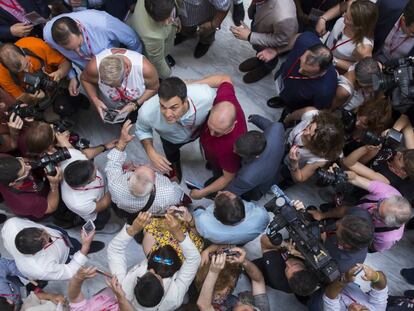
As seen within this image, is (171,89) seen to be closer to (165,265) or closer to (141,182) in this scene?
(141,182)

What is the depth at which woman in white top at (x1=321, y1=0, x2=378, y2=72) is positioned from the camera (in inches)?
116

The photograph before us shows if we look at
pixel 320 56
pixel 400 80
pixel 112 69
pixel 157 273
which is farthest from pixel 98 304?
pixel 400 80

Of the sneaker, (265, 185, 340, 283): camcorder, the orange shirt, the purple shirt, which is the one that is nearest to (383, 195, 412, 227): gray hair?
the purple shirt

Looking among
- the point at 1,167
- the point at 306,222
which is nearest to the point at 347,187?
the point at 306,222

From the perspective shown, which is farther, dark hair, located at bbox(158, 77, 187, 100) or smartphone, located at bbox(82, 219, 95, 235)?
smartphone, located at bbox(82, 219, 95, 235)

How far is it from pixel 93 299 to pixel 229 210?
3.67 ft

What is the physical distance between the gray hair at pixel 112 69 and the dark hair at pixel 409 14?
6.59 feet

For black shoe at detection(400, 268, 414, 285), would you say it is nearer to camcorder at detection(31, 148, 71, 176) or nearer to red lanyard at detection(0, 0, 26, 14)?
camcorder at detection(31, 148, 71, 176)

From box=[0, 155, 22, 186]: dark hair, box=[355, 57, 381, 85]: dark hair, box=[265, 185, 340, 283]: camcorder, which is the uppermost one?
box=[355, 57, 381, 85]: dark hair

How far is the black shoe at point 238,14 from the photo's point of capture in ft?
14.2

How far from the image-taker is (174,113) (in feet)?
8.80

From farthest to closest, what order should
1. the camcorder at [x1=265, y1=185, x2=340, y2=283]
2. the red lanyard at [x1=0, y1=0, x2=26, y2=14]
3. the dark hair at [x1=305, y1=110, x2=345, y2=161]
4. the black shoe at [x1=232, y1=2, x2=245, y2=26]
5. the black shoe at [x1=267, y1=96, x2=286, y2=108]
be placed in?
the black shoe at [x1=232, y1=2, x2=245, y2=26] < the black shoe at [x1=267, y1=96, x2=286, y2=108] < the red lanyard at [x1=0, y1=0, x2=26, y2=14] < the dark hair at [x1=305, y1=110, x2=345, y2=161] < the camcorder at [x1=265, y1=185, x2=340, y2=283]

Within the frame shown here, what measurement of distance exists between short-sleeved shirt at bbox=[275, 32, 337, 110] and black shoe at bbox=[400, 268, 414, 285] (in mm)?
1505

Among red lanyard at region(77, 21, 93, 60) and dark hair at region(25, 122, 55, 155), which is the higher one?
red lanyard at region(77, 21, 93, 60)
